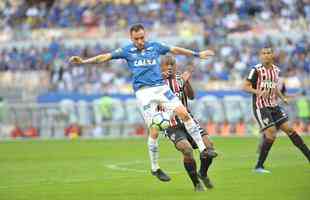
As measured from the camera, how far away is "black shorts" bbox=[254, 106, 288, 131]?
17609 mm

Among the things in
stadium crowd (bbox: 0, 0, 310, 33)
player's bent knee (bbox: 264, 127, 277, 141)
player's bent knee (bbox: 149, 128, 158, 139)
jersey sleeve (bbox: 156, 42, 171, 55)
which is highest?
stadium crowd (bbox: 0, 0, 310, 33)

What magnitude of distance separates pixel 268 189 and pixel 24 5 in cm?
3831

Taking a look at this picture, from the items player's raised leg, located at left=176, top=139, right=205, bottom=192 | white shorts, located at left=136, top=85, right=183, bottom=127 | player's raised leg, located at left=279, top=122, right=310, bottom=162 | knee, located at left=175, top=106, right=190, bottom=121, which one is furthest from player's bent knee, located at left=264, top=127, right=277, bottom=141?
knee, located at left=175, top=106, right=190, bottom=121

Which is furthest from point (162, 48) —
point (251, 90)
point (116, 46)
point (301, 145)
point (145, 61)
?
point (116, 46)

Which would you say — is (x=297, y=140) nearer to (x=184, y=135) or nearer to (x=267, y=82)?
(x=267, y=82)

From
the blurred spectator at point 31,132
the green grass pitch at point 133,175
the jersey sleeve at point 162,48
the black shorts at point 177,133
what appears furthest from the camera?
the blurred spectator at point 31,132

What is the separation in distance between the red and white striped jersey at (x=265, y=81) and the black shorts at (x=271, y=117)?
0.10m

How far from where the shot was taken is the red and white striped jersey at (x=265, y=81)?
58.4ft

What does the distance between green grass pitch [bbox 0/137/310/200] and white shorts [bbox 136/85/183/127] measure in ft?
4.07

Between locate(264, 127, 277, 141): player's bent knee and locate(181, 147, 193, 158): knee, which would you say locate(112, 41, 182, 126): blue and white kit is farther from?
locate(264, 127, 277, 141): player's bent knee

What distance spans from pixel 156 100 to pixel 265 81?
3778 mm

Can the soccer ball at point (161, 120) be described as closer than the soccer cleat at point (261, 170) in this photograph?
Yes

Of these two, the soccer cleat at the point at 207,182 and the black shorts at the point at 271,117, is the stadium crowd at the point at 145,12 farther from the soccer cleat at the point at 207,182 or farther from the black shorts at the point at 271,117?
the soccer cleat at the point at 207,182

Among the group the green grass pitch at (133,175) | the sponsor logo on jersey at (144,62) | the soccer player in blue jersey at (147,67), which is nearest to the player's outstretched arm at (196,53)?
the soccer player in blue jersey at (147,67)
